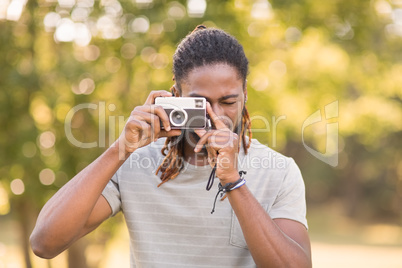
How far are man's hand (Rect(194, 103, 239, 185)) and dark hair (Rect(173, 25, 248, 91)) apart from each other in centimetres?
25

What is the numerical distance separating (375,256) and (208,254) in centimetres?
1652

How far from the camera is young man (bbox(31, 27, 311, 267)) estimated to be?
222 cm

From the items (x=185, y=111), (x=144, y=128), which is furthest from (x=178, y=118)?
(x=144, y=128)

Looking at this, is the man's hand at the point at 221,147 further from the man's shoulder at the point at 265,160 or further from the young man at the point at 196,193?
the man's shoulder at the point at 265,160

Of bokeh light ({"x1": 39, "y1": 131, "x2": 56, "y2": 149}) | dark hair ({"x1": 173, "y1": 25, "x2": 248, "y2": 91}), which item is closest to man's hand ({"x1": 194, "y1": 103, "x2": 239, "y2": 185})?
dark hair ({"x1": 173, "y1": 25, "x2": 248, "y2": 91})

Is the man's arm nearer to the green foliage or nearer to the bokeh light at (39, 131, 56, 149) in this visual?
the green foliage

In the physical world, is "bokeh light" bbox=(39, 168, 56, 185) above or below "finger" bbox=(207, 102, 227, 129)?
below

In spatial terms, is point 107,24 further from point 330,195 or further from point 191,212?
point 330,195

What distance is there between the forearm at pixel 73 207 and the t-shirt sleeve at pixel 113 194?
114 millimetres

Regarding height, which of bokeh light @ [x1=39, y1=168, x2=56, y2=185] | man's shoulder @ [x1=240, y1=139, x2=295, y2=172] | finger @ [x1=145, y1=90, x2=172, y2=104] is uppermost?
finger @ [x1=145, y1=90, x2=172, y2=104]

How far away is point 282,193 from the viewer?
2.38 meters

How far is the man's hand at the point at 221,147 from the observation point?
2223 mm

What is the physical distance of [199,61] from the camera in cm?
249

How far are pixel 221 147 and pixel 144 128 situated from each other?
0.35 meters
